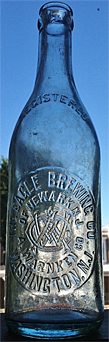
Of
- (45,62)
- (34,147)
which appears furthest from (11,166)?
(45,62)

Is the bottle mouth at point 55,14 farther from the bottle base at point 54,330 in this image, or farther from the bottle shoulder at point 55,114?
the bottle base at point 54,330

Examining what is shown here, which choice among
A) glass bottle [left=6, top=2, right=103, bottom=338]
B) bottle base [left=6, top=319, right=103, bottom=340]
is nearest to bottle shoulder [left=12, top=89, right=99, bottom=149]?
glass bottle [left=6, top=2, right=103, bottom=338]

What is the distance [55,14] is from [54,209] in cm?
29

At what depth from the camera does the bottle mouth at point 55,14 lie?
0.56 m

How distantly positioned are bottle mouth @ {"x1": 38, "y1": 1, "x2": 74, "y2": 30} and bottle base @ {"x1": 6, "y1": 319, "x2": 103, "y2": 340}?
42cm

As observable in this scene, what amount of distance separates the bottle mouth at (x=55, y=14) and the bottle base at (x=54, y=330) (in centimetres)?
42

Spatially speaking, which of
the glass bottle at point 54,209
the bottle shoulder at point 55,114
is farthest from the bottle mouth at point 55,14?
the bottle shoulder at point 55,114

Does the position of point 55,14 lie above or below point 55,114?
above

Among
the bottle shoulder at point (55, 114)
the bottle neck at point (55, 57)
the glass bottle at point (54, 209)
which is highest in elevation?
the bottle neck at point (55, 57)

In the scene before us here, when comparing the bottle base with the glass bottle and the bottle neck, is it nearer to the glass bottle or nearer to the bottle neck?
the glass bottle

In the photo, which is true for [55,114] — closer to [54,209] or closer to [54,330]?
[54,209]

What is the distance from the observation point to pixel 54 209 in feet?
1.66

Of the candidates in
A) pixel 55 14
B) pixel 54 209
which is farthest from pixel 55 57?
pixel 54 209

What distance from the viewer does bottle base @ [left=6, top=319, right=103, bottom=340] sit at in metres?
0.42
